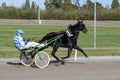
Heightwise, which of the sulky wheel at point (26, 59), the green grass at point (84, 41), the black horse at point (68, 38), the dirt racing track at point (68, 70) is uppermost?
the black horse at point (68, 38)

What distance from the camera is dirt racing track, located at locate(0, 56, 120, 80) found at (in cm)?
1230

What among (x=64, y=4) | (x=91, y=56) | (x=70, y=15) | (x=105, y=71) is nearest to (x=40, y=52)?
(x=105, y=71)

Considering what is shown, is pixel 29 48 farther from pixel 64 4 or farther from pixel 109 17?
pixel 64 4

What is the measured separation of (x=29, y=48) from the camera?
600 inches

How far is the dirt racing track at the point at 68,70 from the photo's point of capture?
12.3 m

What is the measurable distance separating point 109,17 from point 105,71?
64251 millimetres

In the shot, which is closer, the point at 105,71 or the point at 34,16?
the point at 105,71

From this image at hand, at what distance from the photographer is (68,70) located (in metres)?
13.9

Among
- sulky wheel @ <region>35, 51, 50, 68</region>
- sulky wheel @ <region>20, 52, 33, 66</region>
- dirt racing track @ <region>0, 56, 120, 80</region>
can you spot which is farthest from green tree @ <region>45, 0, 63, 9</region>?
sulky wheel @ <region>35, 51, 50, 68</region>

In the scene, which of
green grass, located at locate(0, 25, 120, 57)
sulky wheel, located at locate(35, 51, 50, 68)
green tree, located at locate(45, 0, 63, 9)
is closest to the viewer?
sulky wheel, located at locate(35, 51, 50, 68)

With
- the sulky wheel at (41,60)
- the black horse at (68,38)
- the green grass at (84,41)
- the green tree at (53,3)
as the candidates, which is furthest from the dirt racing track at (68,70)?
the green tree at (53,3)

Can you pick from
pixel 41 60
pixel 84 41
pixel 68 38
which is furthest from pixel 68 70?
pixel 84 41

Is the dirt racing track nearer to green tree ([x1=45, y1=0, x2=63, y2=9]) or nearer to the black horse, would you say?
the black horse

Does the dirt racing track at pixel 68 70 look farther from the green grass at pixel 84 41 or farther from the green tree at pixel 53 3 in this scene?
the green tree at pixel 53 3
